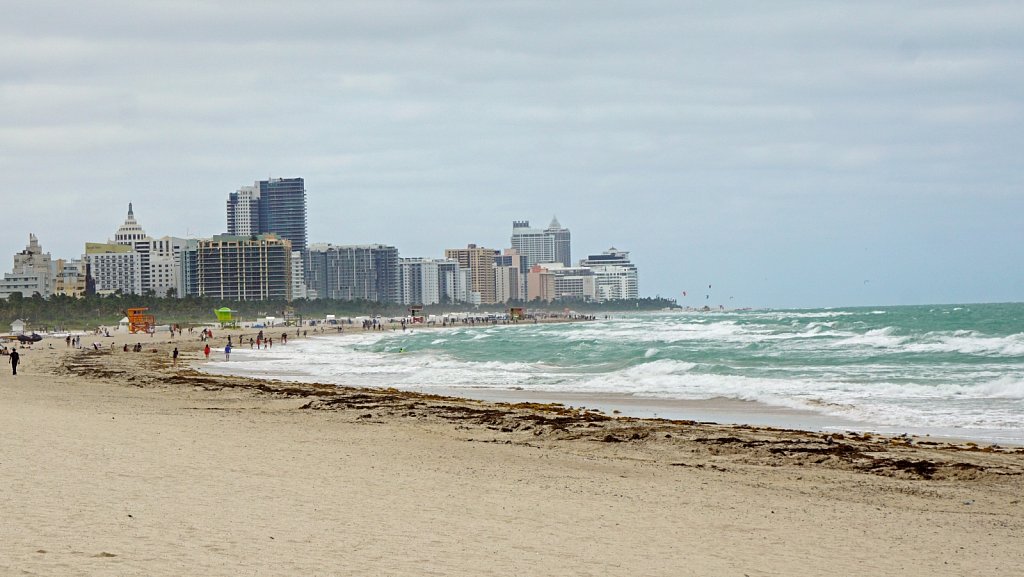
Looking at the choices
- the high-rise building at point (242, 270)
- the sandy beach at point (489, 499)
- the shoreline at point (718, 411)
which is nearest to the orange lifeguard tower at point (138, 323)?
the shoreline at point (718, 411)

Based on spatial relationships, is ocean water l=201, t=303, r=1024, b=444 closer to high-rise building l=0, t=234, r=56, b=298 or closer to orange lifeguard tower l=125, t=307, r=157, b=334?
orange lifeguard tower l=125, t=307, r=157, b=334

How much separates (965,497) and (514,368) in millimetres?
28436

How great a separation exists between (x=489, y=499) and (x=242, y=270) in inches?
7544

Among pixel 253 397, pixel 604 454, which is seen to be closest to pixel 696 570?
pixel 604 454

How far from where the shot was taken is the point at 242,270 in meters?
195

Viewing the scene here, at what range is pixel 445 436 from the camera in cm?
1634

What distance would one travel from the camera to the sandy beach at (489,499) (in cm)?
729

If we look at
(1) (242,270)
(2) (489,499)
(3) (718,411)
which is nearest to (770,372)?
(3) (718,411)

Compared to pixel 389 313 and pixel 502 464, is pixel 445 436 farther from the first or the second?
pixel 389 313

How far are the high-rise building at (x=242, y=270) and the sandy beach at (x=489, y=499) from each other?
17962cm

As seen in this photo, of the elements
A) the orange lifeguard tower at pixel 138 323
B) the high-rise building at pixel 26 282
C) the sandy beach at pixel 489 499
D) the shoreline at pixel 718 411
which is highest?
the high-rise building at pixel 26 282

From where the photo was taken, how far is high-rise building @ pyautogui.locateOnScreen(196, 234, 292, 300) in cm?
19338

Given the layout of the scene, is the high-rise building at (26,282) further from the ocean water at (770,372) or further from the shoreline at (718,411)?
the shoreline at (718,411)

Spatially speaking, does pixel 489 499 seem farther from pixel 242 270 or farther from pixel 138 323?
pixel 242 270
